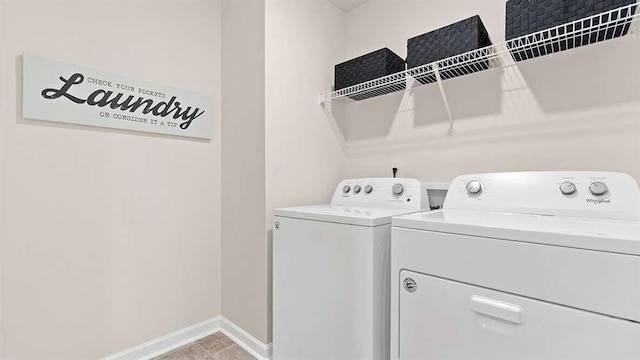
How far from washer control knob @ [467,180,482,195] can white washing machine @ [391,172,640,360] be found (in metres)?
0.12

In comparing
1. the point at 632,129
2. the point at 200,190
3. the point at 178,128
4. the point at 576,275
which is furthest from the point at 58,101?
the point at 632,129

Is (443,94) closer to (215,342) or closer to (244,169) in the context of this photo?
(244,169)

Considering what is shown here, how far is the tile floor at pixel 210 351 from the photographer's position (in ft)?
5.38

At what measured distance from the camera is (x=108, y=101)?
4.93 feet

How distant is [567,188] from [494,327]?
623mm

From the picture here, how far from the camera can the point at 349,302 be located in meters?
1.17

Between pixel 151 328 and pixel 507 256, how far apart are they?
1.78 metres

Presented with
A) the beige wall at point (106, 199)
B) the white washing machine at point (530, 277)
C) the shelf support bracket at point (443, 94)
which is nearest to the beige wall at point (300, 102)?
the beige wall at point (106, 199)

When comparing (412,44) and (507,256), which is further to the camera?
(412,44)

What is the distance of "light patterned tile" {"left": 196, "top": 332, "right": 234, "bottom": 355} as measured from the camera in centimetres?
172

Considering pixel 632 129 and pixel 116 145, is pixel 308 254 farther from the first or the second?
pixel 632 129

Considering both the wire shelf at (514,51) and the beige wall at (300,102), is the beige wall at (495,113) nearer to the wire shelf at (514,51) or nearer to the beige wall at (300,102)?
the wire shelf at (514,51)

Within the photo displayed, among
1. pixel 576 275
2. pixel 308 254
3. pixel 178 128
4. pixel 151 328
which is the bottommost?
pixel 151 328

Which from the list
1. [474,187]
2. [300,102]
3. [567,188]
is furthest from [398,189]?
[300,102]
